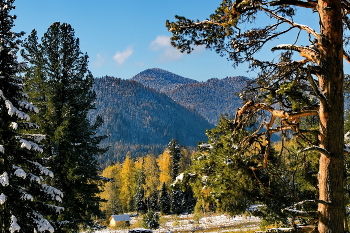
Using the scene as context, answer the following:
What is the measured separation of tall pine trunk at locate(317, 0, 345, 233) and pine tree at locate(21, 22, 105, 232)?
43.7ft

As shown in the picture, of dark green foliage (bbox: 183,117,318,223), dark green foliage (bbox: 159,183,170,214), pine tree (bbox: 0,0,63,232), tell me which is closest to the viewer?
dark green foliage (bbox: 183,117,318,223)

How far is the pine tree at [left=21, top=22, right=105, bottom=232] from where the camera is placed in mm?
16406

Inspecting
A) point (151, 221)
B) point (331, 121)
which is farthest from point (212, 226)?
point (331, 121)

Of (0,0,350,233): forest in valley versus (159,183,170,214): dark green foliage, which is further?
(159,183,170,214): dark green foliage

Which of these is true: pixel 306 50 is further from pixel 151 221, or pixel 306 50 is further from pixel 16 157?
pixel 151 221

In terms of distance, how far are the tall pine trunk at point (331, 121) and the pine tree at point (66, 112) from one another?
13.3 metres

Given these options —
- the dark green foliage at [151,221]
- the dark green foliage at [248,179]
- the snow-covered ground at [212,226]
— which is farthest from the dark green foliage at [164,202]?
the dark green foliage at [248,179]

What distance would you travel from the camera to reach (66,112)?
1622 centimetres

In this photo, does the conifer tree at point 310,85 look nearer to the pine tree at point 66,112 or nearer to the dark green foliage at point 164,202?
the pine tree at point 66,112

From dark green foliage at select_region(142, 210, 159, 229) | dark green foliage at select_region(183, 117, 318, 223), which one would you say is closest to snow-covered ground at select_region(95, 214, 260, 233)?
dark green foliage at select_region(142, 210, 159, 229)

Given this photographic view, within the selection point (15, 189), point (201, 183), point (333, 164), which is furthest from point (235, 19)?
point (15, 189)

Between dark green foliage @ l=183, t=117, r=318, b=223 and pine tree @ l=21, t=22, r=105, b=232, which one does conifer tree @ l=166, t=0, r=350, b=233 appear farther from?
pine tree @ l=21, t=22, r=105, b=232

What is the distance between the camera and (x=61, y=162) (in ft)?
55.2

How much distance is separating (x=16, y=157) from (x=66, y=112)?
5.61 metres
